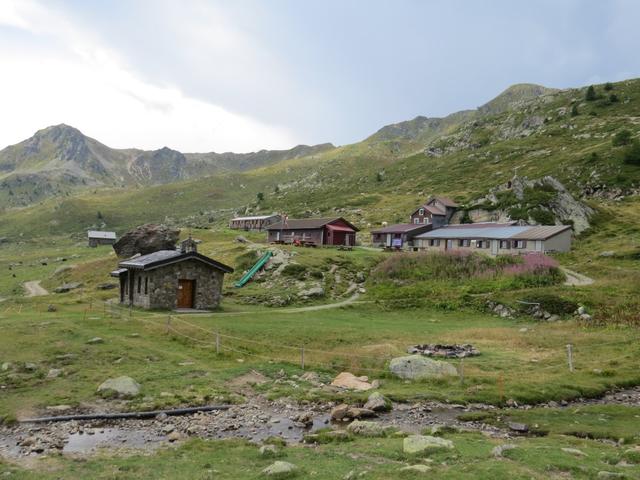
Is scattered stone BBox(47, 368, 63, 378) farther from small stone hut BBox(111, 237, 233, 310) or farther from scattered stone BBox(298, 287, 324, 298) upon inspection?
scattered stone BBox(298, 287, 324, 298)

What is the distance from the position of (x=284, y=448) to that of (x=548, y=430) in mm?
10221

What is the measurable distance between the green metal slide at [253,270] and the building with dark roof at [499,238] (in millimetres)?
24347

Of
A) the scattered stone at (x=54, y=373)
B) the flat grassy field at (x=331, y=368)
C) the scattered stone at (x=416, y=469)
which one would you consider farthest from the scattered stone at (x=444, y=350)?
the scattered stone at (x=54, y=373)

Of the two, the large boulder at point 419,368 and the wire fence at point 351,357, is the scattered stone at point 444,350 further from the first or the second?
the large boulder at point 419,368

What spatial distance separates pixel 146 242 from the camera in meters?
81.4

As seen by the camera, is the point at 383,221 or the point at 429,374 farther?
the point at 383,221

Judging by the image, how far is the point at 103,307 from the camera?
4725cm

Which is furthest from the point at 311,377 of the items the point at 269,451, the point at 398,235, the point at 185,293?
the point at 398,235

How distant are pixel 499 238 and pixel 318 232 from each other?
3124 cm

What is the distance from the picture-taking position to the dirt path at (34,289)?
227 ft

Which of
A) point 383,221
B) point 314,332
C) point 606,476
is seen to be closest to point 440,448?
point 606,476

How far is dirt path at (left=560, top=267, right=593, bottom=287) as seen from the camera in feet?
172

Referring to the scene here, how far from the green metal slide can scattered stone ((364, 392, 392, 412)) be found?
3838 centimetres

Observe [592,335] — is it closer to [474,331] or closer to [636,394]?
[474,331]
